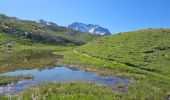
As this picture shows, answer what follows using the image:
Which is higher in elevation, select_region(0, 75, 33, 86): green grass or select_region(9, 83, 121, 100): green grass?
select_region(9, 83, 121, 100): green grass

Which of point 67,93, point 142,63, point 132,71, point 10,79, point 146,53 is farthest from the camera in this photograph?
point 146,53

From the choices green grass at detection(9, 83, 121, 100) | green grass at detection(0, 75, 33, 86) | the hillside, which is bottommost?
green grass at detection(0, 75, 33, 86)

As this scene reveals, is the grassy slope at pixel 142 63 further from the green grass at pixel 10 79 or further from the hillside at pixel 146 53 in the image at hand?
the green grass at pixel 10 79

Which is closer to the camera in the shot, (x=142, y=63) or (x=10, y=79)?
(x=10, y=79)

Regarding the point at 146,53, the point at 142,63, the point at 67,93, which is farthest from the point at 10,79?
the point at 146,53

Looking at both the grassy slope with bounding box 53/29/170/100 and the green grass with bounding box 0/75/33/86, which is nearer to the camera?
the grassy slope with bounding box 53/29/170/100

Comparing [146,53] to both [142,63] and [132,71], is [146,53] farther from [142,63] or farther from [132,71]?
[132,71]

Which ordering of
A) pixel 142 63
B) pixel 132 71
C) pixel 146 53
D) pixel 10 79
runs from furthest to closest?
pixel 146 53 → pixel 142 63 → pixel 132 71 → pixel 10 79

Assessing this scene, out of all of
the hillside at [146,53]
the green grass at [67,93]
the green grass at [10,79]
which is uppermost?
the hillside at [146,53]

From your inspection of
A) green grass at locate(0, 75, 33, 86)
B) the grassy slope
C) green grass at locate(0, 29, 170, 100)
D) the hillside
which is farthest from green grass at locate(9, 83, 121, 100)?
the hillside

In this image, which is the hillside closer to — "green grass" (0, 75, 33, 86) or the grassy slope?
the grassy slope

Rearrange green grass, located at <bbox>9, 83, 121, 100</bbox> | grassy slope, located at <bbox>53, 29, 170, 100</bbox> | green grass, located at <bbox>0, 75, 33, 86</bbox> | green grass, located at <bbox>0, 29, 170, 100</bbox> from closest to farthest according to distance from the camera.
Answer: green grass, located at <bbox>9, 83, 121, 100</bbox> < green grass, located at <bbox>0, 29, 170, 100</bbox> < grassy slope, located at <bbox>53, 29, 170, 100</bbox> < green grass, located at <bbox>0, 75, 33, 86</bbox>

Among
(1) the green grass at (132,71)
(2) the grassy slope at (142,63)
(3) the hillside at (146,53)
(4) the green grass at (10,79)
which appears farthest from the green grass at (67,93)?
(3) the hillside at (146,53)

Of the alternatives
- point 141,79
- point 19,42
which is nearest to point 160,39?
point 141,79
